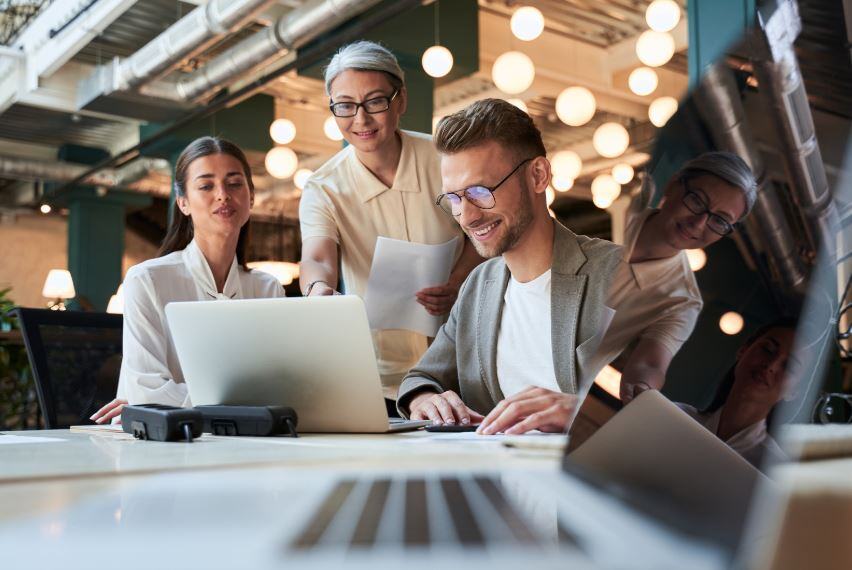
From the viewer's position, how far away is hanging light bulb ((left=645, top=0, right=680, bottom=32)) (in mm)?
4863

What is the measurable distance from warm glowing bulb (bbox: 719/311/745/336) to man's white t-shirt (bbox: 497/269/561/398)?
1318 mm

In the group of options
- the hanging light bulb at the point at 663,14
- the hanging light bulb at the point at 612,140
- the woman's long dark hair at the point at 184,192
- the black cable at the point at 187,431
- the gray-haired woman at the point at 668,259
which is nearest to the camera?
the gray-haired woman at the point at 668,259

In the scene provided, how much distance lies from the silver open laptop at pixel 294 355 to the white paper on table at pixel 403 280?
83 centimetres

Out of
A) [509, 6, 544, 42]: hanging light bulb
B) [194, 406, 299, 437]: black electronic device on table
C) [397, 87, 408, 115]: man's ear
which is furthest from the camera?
[509, 6, 544, 42]: hanging light bulb

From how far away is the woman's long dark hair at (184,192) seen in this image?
2541mm

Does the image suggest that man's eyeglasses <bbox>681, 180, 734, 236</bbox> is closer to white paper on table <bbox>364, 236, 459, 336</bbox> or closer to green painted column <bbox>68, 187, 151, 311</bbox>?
white paper on table <bbox>364, 236, 459, 336</bbox>

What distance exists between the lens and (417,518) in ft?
1.37

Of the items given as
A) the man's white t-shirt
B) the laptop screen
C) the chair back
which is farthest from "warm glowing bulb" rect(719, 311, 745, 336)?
the chair back

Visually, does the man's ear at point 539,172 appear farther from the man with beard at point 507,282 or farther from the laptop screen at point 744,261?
the laptop screen at point 744,261

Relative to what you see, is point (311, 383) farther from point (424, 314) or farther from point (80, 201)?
point (80, 201)

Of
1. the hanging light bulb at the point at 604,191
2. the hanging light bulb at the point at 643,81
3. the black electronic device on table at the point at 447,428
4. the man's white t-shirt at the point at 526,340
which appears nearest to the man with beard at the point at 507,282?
the man's white t-shirt at the point at 526,340

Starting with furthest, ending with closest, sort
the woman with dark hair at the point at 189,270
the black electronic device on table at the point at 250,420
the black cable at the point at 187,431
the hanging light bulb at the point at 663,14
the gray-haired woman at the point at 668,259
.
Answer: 1. the hanging light bulb at the point at 663,14
2. the woman with dark hair at the point at 189,270
3. the black electronic device on table at the point at 250,420
4. the black cable at the point at 187,431
5. the gray-haired woman at the point at 668,259

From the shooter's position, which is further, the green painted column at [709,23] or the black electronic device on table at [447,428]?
the green painted column at [709,23]

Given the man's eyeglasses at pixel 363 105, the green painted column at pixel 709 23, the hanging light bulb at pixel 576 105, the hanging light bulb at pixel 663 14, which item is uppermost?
the hanging light bulb at pixel 663 14
